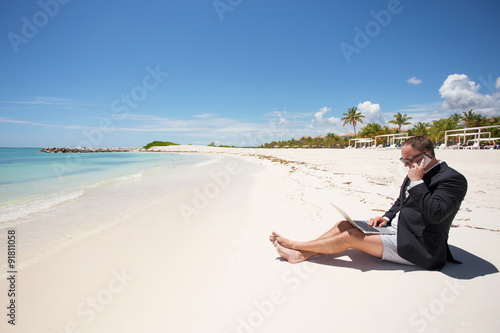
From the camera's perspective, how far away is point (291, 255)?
2779 millimetres

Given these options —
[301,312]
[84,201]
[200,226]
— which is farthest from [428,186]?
[84,201]

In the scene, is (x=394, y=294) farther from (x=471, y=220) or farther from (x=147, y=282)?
(x=471, y=220)

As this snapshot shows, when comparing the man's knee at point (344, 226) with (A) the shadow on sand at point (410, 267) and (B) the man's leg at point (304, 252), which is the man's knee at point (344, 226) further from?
(A) the shadow on sand at point (410, 267)

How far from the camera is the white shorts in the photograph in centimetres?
238

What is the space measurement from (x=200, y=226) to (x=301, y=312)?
2.66 meters

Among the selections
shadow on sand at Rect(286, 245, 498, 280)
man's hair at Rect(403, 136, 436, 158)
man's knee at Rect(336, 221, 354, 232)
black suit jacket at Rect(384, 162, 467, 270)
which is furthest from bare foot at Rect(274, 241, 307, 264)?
man's hair at Rect(403, 136, 436, 158)

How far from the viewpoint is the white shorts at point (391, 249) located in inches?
93.7

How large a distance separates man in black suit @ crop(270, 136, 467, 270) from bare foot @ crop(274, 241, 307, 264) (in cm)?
22

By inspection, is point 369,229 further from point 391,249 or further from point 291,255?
point 291,255

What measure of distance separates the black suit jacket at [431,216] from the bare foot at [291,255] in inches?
40.3

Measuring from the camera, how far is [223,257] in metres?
2.98

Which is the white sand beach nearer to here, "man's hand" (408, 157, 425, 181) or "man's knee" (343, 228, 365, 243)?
"man's knee" (343, 228, 365, 243)

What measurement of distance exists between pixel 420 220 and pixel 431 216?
0.68ft

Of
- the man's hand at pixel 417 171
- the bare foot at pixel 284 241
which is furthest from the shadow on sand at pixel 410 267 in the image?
the man's hand at pixel 417 171
